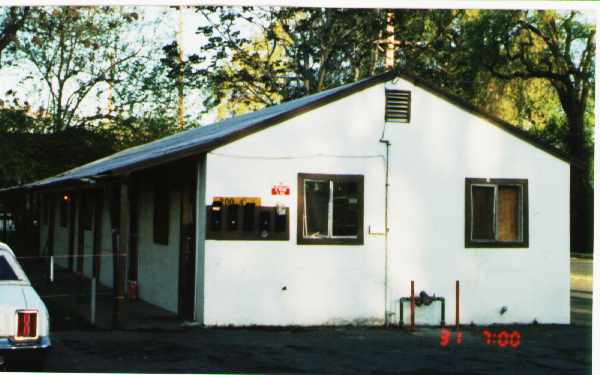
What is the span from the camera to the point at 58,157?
3238 cm

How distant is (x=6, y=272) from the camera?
8.73m

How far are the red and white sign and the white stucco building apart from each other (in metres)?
0.02

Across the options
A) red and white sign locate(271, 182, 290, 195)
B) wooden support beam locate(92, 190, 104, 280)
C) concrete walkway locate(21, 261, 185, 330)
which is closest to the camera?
concrete walkway locate(21, 261, 185, 330)

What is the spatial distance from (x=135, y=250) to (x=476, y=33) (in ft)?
64.3

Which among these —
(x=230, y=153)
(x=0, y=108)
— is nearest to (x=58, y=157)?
(x=0, y=108)

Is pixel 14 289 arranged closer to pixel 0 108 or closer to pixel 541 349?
pixel 541 349

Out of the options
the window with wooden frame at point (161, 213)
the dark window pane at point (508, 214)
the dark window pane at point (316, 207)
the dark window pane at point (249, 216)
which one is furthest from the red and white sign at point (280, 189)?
the dark window pane at point (508, 214)

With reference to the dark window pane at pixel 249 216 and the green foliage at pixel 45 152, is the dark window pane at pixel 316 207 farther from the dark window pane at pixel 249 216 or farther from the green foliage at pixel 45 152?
the green foliage at pixel 45 152

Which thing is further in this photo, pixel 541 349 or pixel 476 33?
pixel 476 33

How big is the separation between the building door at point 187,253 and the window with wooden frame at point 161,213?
117cm

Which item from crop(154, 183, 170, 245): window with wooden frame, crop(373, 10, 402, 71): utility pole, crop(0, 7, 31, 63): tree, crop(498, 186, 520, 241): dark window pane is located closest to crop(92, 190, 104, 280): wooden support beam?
crop(154, 183, 170, 245): window with wooden frame

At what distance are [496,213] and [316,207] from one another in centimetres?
337

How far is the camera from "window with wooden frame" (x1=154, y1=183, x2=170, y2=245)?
50.8 feet

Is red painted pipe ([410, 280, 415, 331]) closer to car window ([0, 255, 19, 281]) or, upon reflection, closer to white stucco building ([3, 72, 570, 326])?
white stucco building ([3, 72, 570, 326])
